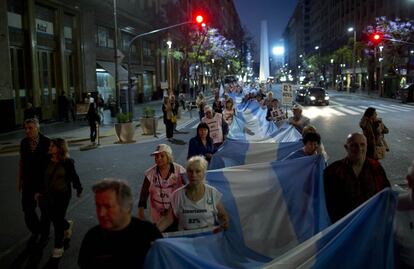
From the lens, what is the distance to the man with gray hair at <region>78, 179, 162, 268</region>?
316 centimetres

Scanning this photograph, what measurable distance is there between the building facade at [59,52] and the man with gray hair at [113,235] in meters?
21.6

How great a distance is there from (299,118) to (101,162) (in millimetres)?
5960

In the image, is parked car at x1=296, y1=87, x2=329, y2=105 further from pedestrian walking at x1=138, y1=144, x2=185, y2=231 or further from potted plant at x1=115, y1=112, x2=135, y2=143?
pedestrian walking at x1=138, y1=144, x2=185, y2=231

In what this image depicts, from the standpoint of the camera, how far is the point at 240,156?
8.37m

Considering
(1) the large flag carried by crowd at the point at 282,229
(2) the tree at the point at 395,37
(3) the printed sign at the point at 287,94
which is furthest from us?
(2) the tree at the point at 395,37

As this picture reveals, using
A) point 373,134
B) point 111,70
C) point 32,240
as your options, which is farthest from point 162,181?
point 111,70

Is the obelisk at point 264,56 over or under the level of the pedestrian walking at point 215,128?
over

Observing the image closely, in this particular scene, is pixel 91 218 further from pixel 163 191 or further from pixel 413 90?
pixel 413 90

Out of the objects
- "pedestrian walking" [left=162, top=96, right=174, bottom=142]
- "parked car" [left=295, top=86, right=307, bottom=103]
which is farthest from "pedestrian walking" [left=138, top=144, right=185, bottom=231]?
"parked car" [left=295, top=86, right=307, bottom=103]

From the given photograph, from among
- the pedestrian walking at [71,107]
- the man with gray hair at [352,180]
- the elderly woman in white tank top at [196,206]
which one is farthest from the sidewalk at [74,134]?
the man with gray hair at [352,180]

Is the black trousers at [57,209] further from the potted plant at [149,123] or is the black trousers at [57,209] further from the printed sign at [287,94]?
the printed sign at [287,94]

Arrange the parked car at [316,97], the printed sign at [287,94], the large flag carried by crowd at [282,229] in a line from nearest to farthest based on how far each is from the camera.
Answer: the large flag carried by crowd at [282,229], the printed sign at [287,94], the parked car at [316,97]

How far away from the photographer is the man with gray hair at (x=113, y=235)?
3.16 meters

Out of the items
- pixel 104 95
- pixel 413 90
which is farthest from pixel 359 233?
pixel 413 90
